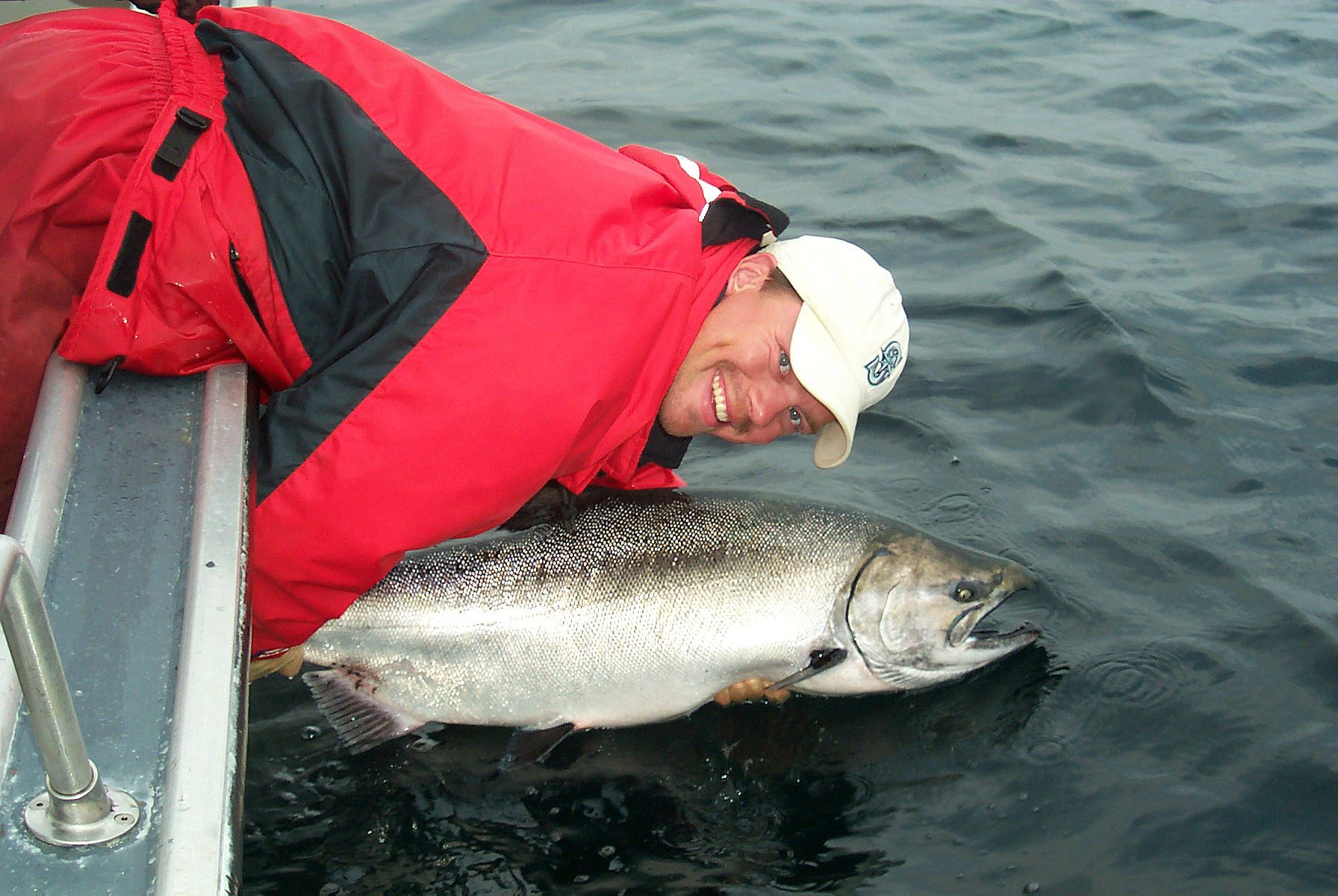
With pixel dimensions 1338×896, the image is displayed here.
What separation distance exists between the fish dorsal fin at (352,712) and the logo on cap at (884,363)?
1.86m

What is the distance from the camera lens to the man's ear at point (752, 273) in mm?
3859

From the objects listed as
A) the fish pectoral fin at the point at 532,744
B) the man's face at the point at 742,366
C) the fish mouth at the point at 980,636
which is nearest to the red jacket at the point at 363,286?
the man's face at the point at 742,366

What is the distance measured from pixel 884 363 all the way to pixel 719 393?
0.57 m

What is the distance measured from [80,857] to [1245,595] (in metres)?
4.18

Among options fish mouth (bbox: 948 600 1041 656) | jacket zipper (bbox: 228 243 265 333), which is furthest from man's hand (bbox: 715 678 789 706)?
jacket zipper (bbox: 228 243 265 333)

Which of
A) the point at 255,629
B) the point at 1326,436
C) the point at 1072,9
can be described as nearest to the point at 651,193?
the point at 255,629

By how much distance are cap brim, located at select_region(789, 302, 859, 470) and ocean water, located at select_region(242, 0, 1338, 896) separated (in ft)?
3.54

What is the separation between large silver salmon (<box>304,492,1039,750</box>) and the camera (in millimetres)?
3775

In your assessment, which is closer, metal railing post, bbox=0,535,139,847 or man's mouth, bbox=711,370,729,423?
metal railing post, bbox=0,535,139,847

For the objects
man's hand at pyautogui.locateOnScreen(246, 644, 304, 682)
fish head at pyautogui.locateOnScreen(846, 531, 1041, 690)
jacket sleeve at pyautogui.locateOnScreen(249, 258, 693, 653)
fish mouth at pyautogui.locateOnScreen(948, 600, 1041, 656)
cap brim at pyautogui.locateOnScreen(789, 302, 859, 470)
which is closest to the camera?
jacket sleeve at pyautogui.locateOnScreen(249, 258, 693, 653)

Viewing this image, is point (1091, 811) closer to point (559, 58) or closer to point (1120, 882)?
point (1120, 882)

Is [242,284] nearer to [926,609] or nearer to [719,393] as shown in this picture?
[719,393]

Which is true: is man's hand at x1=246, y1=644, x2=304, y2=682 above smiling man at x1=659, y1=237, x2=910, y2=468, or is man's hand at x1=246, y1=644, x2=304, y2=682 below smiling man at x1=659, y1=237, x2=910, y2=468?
below

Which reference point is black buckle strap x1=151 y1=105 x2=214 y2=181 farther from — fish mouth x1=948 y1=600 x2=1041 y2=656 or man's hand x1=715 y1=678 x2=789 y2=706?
fish mouth x1=948 y1=600 x2=1041 y2=656
